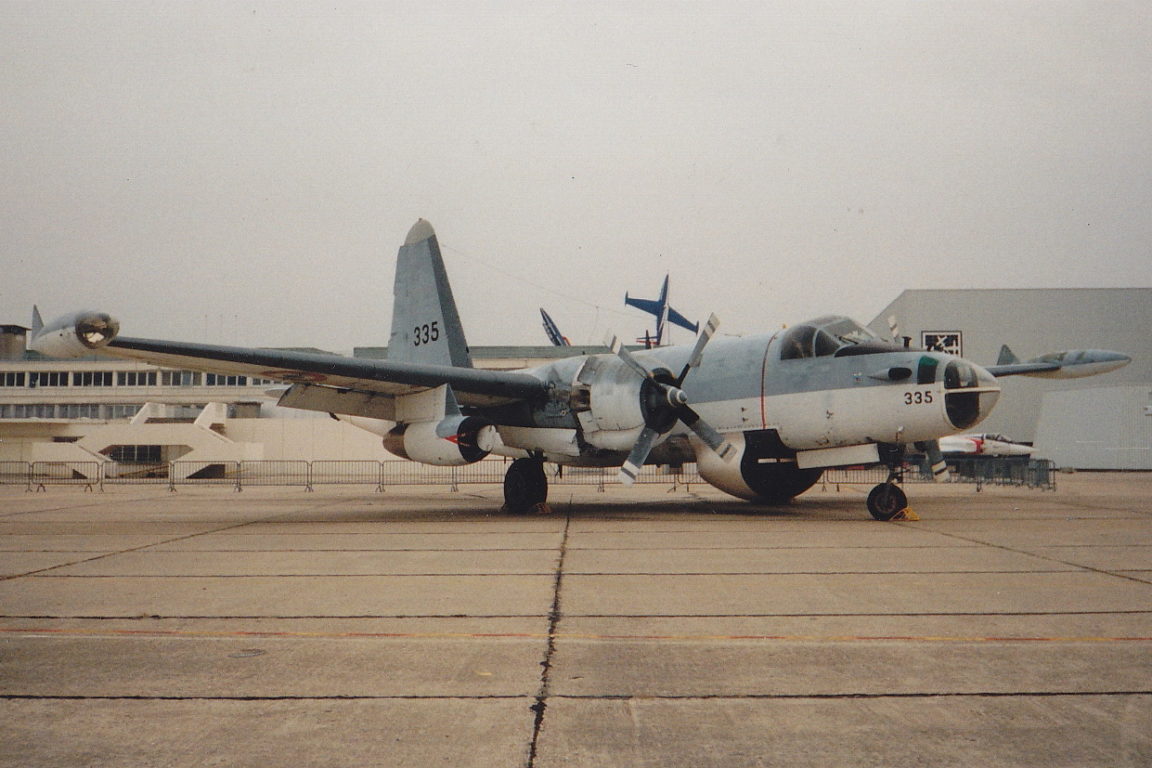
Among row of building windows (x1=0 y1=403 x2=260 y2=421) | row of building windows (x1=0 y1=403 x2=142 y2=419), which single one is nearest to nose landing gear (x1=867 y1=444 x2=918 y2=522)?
row of building windows (x1=0 y1=403 x2=260 y2=421)

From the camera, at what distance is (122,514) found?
19297 mm

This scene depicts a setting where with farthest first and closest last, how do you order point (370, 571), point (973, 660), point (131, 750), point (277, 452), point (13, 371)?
1. point (13, 371)
2. point (277, 452)
3. point (370, 571)
4. point (973, 660)
5. point (131, 750)

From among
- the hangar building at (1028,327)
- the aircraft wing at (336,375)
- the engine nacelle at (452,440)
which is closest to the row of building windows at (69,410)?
the hangar building at (1028,327)

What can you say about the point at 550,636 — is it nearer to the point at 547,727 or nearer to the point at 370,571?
the point at 547,727

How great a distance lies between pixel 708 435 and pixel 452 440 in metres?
4.91

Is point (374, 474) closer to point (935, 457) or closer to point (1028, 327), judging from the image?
point (935, 457)

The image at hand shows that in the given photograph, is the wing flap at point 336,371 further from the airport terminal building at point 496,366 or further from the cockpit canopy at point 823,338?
the airport terminal building at point 496,366

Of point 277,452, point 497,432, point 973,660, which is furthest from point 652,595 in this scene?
point 277,452

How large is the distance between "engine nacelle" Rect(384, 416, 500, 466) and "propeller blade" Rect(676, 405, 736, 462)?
12.9 ft

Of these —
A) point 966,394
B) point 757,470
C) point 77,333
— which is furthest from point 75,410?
point 966,394

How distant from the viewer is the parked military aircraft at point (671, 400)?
1412 centimetres

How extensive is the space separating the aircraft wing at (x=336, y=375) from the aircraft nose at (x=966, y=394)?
24.7 feet

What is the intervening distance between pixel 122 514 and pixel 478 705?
17371mm

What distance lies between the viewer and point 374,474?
2115 inches
